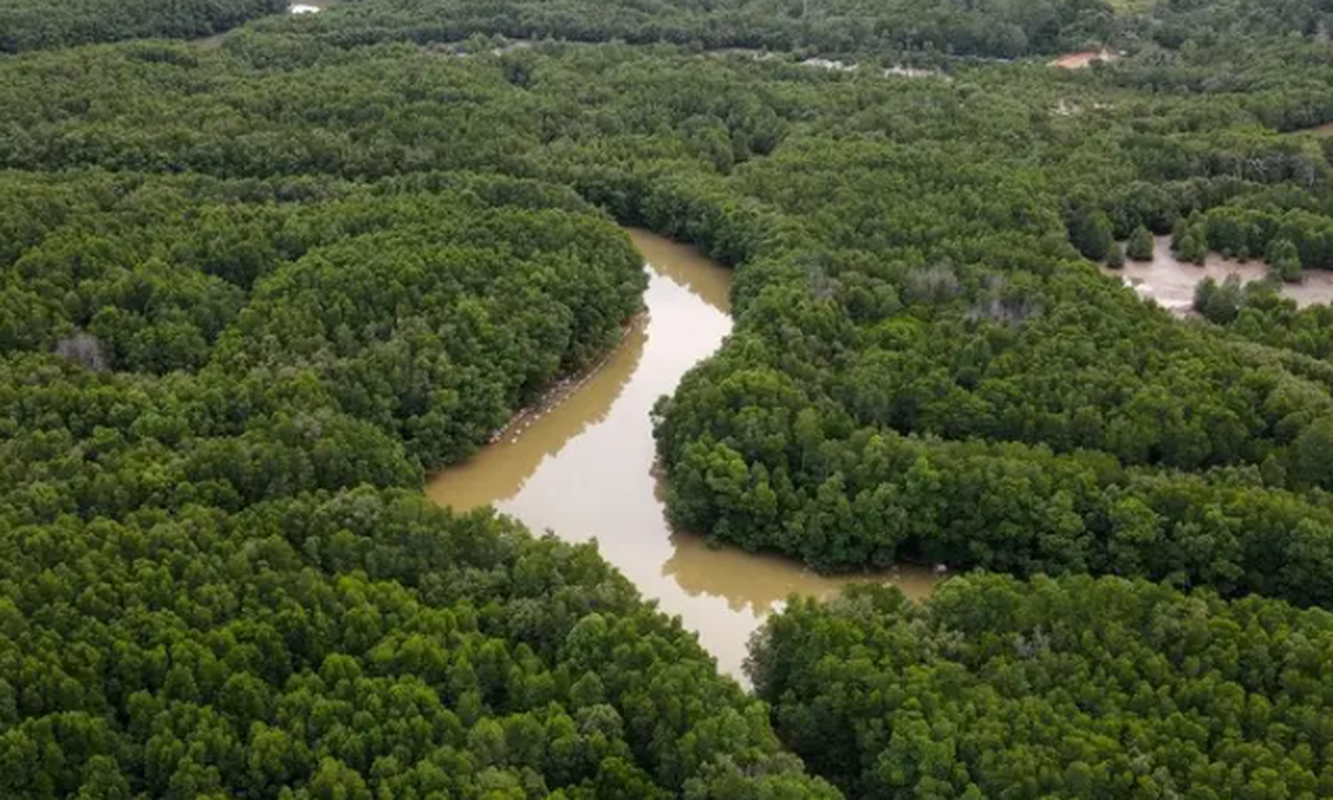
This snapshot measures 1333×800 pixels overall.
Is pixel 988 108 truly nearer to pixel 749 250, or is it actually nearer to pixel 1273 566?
pixel 749 250

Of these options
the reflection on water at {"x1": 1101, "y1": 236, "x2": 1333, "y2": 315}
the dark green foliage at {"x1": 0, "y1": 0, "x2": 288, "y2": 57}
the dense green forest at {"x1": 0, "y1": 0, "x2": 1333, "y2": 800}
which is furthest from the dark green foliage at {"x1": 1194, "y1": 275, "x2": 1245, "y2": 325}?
the dark green foliage at {"x1": 0, "y1": 0, "x2": 288, "y2": 57}

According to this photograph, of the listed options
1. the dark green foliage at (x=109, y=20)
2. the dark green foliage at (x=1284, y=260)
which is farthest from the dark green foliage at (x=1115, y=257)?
the dark green foliage at (x=109, y=20)

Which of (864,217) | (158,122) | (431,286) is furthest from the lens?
(158,122)

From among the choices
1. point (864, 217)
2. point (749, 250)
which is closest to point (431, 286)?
point (749, 250)

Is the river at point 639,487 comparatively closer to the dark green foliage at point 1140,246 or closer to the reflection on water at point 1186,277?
the reflection on water at point 1186,277

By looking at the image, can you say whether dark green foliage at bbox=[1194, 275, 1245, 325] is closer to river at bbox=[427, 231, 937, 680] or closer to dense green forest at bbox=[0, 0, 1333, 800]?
dense green forest at bbox=[0, 0, 1333, 800]
